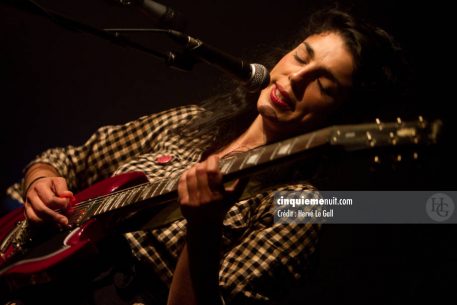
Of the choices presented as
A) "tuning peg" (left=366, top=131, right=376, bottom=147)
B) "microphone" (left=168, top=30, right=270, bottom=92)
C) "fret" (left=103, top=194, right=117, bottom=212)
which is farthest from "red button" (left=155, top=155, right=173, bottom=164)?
"tuning peg" (left=366, top=131, right=376, bottom=147)

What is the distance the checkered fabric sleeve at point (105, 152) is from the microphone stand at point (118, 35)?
2.36 feet

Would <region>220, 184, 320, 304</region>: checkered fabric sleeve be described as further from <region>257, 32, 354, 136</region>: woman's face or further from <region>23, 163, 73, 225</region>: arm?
<region>23, 163, 73, 225</region>: arm

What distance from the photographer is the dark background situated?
4.46ft

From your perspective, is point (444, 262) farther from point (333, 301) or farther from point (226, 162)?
point (226, 162)

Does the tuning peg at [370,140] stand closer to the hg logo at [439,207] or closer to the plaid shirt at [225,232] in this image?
the plaid shirt at [225,232]

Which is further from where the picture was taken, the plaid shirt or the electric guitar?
the plaid shirt

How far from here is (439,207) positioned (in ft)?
4.47

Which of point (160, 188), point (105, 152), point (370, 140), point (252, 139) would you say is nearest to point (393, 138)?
point (370, 140)

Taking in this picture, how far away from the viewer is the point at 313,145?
76 centimetres

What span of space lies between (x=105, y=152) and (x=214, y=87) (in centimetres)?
63

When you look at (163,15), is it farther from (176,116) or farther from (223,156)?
(176,116)

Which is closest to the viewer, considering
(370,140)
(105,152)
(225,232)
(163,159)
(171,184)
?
(370,140)

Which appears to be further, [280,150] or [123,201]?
[123,201]

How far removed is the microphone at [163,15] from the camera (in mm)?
916
